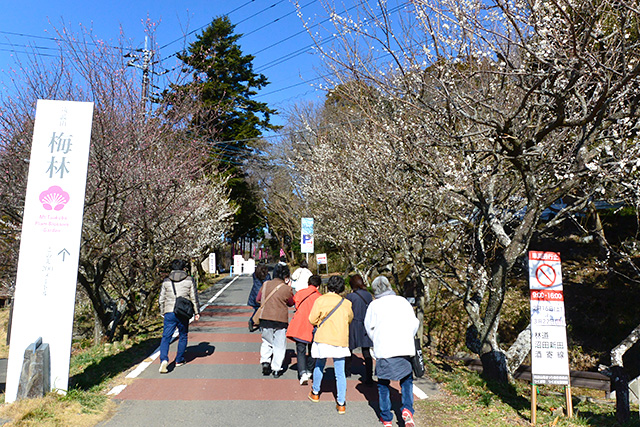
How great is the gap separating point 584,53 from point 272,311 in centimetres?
547

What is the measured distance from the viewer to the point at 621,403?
5.54 metres

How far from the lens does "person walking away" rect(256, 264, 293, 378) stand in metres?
7.40

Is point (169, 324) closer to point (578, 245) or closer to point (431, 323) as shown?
point (431, 323)

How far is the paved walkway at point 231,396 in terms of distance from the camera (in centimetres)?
548

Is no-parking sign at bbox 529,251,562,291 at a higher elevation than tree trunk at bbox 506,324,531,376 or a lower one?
higher

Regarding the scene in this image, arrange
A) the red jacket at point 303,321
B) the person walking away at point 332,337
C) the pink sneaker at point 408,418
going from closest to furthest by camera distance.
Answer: the pink sneaker at point 408,418 → the person walking away at point 332,337 → the red jacket at point 303,321

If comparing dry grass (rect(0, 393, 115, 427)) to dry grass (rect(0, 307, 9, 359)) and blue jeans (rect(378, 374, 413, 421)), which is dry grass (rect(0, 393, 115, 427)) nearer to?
blue jeans (rect(378, 374, 413, 421))

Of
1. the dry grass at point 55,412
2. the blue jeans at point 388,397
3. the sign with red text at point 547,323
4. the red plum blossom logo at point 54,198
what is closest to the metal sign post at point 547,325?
the sign with red text at point 547,323

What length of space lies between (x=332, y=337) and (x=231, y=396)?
1759 millimetres

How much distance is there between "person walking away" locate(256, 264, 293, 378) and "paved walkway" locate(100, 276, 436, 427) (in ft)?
0.84

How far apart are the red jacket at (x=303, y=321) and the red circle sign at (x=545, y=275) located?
2990 mm

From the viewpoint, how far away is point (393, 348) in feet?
16.8

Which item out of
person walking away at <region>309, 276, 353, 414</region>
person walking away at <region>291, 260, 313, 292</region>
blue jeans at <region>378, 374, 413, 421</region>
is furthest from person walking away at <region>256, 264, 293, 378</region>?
person walking away at <region>291, 260, 313, 292</region>

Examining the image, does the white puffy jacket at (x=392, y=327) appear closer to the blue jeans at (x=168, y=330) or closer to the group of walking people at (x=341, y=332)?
the group of walking people at (x=341, y=332)
